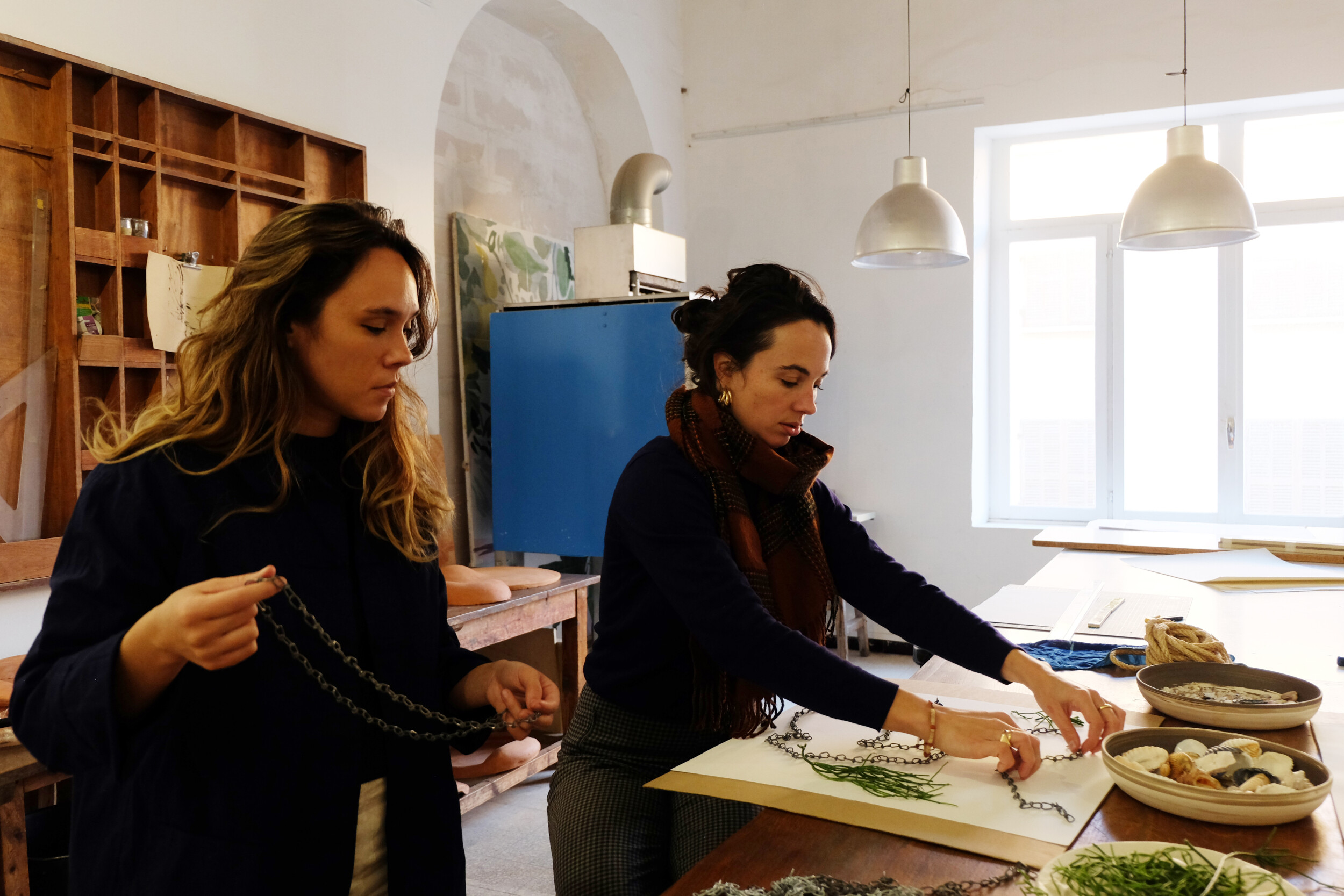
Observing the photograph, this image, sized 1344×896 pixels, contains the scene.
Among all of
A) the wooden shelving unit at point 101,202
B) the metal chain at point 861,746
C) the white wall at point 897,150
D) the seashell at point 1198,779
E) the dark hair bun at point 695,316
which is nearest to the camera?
the seashell at point 1198,779

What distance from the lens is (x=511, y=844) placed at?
3.20m

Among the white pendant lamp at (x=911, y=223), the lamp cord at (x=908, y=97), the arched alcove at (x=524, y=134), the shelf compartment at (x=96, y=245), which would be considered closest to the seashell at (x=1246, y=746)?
the white pendant lamp at (x=911, y=223)

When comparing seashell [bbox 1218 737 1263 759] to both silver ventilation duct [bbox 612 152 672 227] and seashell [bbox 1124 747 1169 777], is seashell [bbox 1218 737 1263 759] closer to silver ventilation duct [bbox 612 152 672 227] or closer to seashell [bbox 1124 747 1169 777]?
seashell [bbox 1124 747 1169 777]

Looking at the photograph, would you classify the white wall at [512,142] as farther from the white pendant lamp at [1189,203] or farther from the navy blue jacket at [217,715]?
the navy blue jacket at [217,715]

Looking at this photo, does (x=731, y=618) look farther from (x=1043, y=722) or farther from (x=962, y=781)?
(x=1043, y=722)

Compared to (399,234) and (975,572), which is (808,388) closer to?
(399,234)

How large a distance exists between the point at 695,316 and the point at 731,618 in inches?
25.1

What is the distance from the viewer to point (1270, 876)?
89 centimetres

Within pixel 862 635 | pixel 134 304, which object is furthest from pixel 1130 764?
pixel 862 635

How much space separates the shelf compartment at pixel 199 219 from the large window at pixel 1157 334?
3.81 metres

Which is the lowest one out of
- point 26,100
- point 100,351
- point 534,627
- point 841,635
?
point 841,635

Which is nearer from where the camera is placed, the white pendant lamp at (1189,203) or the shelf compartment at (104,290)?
the shelf compartment at (104,290)

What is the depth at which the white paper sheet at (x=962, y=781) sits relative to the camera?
1191 millimetres

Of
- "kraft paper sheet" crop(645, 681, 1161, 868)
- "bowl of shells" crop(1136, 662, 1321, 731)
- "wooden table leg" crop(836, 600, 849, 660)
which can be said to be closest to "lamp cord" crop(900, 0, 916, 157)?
"wooden table leg" crop(836, 600, 849, 660)
